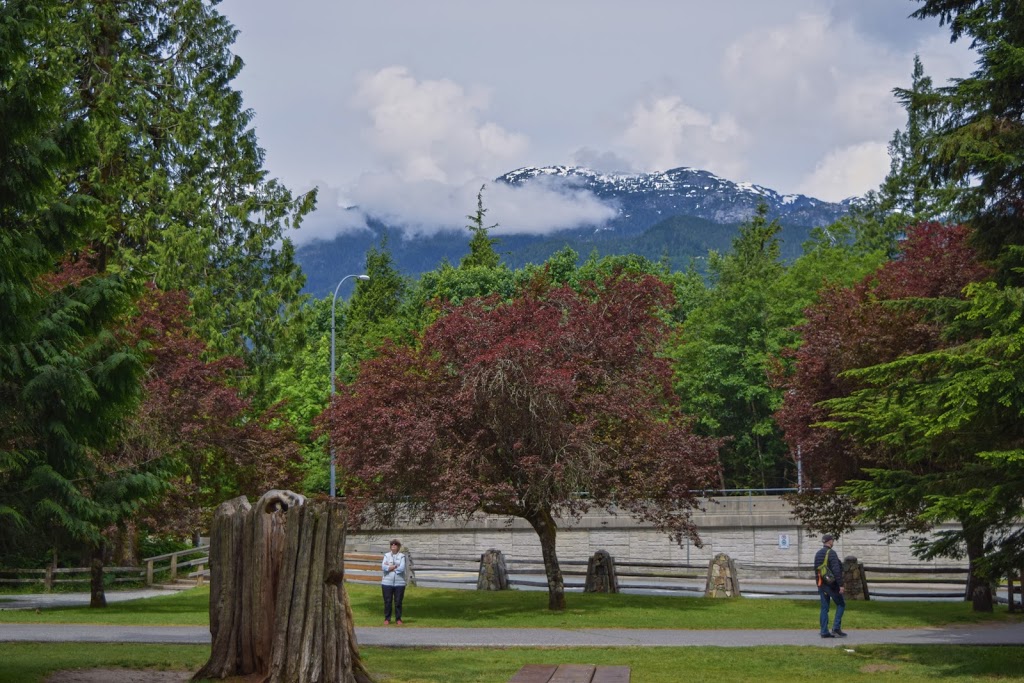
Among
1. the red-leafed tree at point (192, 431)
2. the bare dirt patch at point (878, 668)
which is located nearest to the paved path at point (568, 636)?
the bare dirt patch at point (878, 668)

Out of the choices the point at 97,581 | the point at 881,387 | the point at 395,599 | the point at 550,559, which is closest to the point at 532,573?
the point at 550,559

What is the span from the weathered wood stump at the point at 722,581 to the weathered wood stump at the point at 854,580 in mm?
2784

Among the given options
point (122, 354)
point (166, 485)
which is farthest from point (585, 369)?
point (122, 354)

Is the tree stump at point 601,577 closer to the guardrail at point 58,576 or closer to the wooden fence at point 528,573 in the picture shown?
the wooden fence at point 528,573

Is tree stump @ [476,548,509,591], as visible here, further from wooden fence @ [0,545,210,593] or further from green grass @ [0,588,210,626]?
wooden fence @ [0,545,210,593]

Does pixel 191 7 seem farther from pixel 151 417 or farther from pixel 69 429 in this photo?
pixel 69 429

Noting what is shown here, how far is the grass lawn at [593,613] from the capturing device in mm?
23594

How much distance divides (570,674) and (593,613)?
12619 millimetres

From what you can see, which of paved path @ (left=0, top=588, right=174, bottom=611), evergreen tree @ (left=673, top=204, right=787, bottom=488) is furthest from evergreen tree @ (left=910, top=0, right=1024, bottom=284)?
evergreen tree @ (left=673, top=204, right=787, bottom=488)

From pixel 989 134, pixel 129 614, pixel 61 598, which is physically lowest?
pixel 61 598

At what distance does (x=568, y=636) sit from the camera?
2050 cm

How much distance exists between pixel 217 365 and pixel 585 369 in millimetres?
9743

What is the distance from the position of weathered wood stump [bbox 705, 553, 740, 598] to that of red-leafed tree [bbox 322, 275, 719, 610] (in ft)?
12.3

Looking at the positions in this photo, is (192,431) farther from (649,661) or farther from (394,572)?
(649,661)
